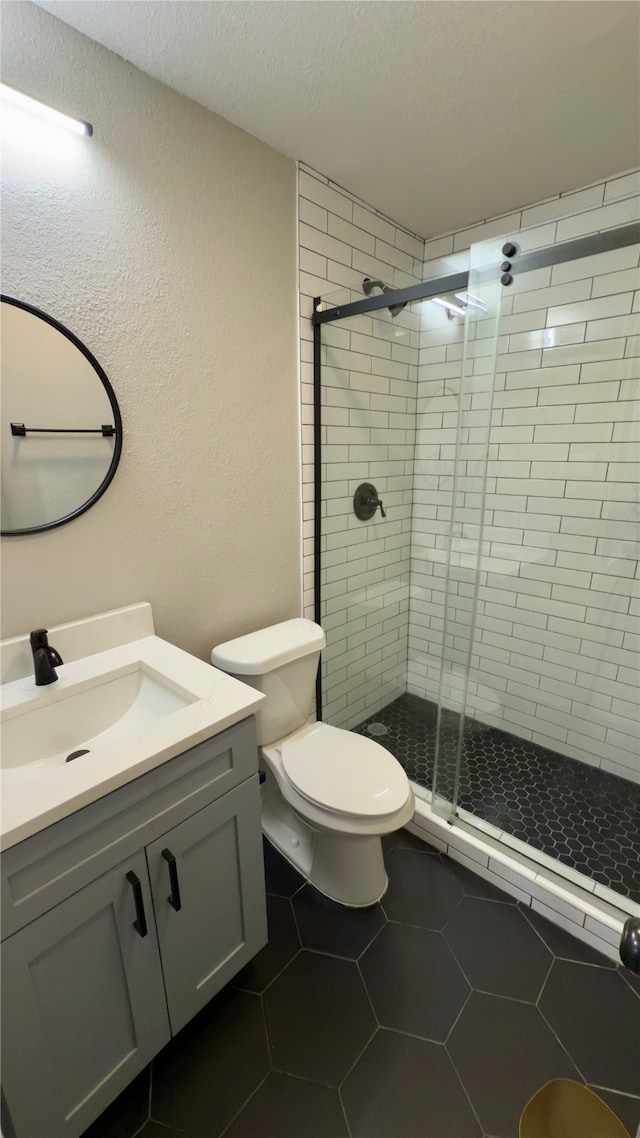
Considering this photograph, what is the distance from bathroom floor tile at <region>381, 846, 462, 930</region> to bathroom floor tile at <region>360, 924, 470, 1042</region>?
46 mm

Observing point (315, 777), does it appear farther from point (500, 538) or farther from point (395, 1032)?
point (500, 538)

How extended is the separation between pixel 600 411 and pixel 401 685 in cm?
165

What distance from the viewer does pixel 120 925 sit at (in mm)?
897

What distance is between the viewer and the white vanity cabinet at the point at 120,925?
0.77 m

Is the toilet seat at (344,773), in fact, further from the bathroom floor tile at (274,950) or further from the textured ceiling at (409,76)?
the textured ceiling at (409,76)

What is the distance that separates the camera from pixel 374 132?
1.42 meters

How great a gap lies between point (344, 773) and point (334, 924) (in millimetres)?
495

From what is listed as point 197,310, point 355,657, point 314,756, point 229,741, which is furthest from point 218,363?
point 355,657

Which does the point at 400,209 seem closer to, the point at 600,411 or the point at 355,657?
the point at 600,411

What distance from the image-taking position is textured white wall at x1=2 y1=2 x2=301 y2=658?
1063 mm

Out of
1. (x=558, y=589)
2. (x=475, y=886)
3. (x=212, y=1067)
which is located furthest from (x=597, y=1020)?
(x=558, y=589)

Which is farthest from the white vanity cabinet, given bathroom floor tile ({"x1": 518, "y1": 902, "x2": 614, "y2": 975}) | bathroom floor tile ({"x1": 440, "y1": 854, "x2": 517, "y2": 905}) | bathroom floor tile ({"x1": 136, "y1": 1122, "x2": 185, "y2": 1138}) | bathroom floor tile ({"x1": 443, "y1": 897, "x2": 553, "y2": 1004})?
bathroom floor tile ({"x1": 518, "y1": 902, "x2": 614, "y2": 975})

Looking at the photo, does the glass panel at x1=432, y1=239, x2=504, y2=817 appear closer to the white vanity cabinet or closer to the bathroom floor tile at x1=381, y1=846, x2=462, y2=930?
the bathroom floor tile at x1=381, y1=846, x2=462, y2=930

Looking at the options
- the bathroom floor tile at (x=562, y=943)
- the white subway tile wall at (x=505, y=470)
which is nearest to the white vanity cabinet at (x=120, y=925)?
the bathroom floor tile at (x=562, y=943)
